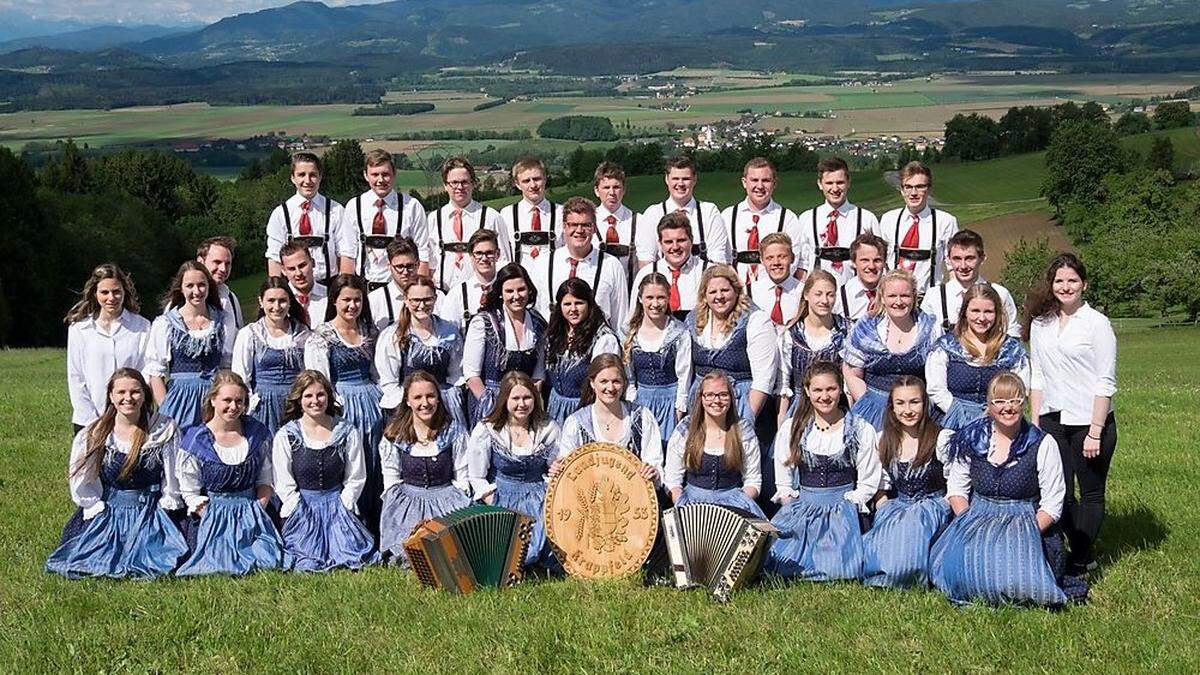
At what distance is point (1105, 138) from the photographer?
72.3m

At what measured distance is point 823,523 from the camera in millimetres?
7910

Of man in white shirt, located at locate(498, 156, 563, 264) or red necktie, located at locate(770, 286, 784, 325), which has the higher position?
man in white shirt, located at locate(498, 156, 563, 264)

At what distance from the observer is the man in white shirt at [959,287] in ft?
26.9

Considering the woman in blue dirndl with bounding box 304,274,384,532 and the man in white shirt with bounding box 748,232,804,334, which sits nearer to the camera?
the woman in blue dirndl with bounding box 304,274,384,532

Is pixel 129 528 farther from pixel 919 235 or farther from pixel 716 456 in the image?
pixel 919 235

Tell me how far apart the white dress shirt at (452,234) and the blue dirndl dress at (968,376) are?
397 centimetres

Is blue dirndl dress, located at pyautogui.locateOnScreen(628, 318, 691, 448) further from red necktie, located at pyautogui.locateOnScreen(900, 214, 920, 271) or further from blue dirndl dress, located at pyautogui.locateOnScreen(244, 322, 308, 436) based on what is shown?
blue dirndl dress, located at pyautogui.locateOnScreen(244, 322, 308, 436)

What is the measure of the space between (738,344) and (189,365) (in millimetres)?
4090

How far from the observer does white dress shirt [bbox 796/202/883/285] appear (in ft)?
32.9

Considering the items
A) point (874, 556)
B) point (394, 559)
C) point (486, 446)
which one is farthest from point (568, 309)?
point (874, 556)

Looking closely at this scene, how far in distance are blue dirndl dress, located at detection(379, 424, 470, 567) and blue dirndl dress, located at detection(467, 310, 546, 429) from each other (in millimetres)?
313

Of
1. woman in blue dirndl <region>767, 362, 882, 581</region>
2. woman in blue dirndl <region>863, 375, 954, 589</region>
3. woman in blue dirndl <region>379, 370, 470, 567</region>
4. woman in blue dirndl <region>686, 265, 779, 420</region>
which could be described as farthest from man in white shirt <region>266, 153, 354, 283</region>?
woman in blue dirndl <region>863, 375, 954, 589</region>

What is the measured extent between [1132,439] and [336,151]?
4238 cm

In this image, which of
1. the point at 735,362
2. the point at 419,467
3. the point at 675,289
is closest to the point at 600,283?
the point at 675,289
